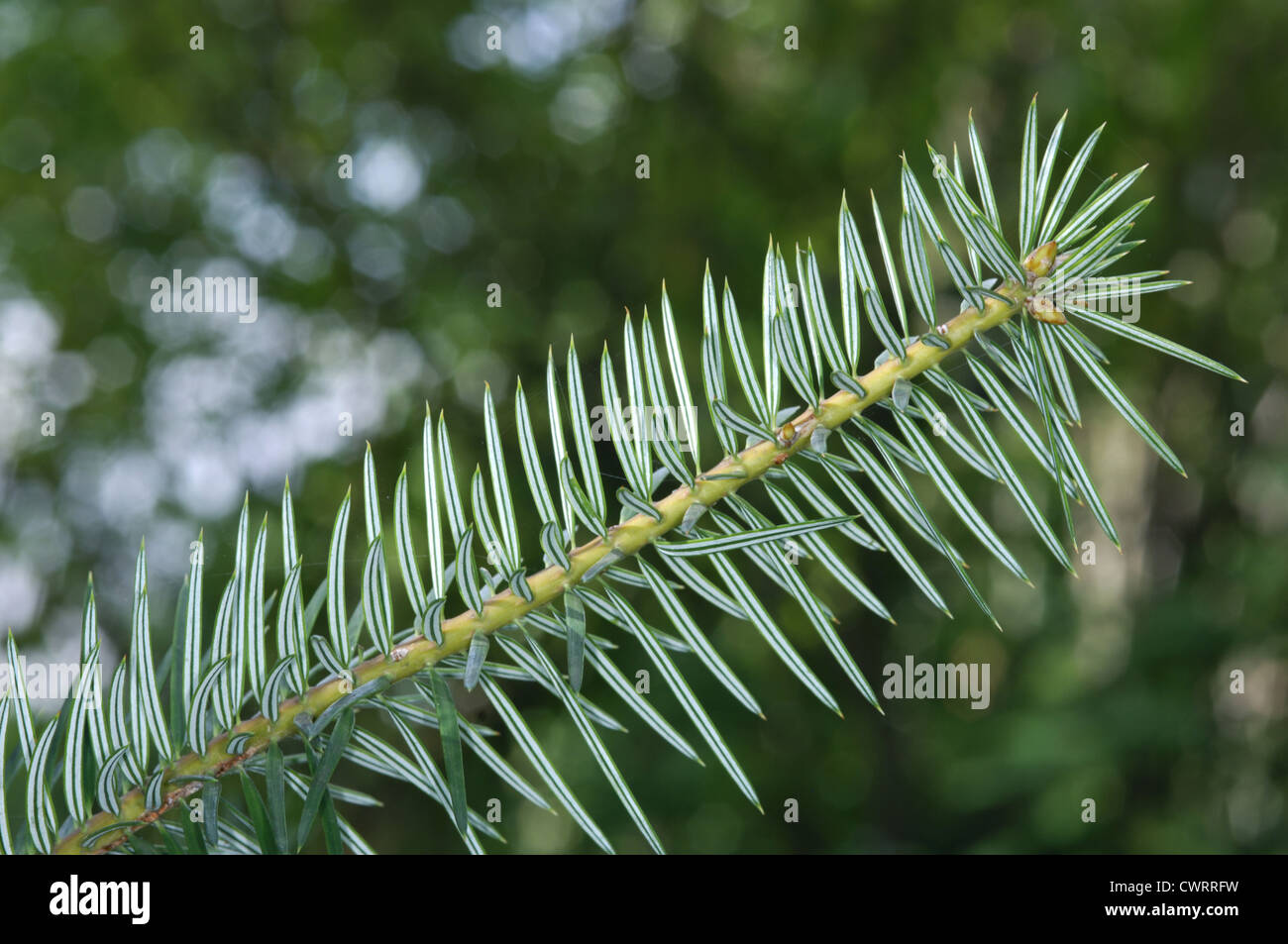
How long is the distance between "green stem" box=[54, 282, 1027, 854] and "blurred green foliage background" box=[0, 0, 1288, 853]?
38 centimetres

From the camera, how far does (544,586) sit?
0.41 ft

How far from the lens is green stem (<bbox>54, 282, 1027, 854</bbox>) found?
12 cm

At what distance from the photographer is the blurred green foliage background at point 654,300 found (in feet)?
1.79

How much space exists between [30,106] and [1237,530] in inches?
33.7

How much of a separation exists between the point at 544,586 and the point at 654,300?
19.6 inches

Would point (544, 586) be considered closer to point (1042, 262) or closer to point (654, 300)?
point (1042, 262)

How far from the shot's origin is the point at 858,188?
0.59 meters

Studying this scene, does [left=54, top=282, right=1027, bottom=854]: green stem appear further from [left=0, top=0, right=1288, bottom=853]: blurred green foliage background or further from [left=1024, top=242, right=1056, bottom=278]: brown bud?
[left=0, top=0, right=1288, bottom=853]: blurred green foliage background

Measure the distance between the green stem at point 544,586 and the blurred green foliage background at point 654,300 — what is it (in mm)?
379

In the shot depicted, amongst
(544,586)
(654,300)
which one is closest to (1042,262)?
(544,586)

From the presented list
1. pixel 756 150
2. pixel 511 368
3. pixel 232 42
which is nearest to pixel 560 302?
pixel 511 368

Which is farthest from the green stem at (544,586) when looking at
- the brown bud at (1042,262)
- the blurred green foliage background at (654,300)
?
the blurred green foliage background at (654,300)
